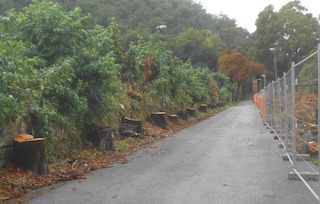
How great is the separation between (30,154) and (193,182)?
137 inches

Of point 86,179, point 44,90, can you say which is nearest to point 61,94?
point 44,90

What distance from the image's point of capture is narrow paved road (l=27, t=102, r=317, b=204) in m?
6.82

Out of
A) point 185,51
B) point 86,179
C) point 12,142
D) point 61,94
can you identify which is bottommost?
point 86,179

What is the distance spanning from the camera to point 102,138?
41.9 ft

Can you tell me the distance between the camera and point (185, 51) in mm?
84500

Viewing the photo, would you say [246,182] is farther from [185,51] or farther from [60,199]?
[185,51]

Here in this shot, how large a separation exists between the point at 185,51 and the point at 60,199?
7861cm

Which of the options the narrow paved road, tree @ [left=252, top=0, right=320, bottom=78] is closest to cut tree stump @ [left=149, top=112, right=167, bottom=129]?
the narrow paved road

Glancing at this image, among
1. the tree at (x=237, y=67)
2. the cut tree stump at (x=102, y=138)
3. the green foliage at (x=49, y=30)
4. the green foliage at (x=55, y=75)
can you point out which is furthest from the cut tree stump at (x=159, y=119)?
the tree at (x=237, y=67)

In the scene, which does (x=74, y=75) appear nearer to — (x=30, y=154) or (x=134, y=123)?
(x=30, y=154)

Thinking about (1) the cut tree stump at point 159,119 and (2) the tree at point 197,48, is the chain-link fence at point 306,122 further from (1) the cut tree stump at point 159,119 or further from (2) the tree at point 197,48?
(2) the tree at point 197,48

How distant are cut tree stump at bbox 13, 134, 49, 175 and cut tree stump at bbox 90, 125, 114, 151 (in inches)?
149

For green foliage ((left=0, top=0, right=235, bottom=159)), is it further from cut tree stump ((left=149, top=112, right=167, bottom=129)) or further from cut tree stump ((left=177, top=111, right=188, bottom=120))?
cut tree stump ((left=177, top=111, right=188, bottom=120))

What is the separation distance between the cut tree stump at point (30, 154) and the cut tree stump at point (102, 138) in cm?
378
